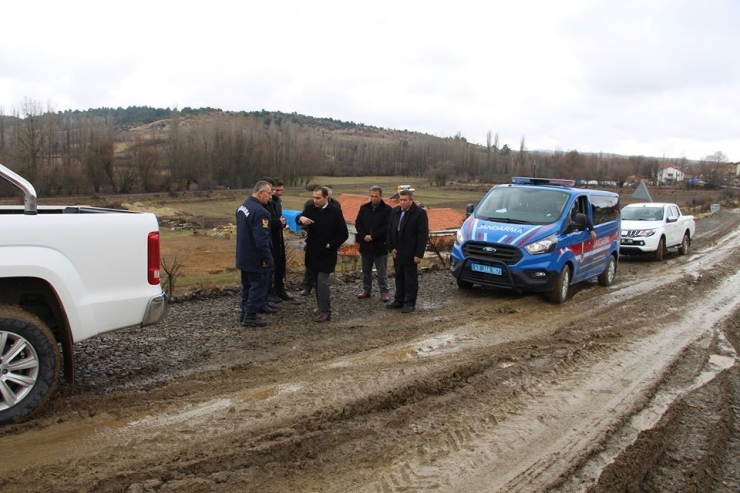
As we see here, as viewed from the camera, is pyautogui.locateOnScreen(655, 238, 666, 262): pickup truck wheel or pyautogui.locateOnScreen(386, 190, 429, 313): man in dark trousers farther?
pyautogui.locateOnScreen(655, 238, 666, 262): pickup truck wheel

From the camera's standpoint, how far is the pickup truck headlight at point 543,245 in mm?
9336

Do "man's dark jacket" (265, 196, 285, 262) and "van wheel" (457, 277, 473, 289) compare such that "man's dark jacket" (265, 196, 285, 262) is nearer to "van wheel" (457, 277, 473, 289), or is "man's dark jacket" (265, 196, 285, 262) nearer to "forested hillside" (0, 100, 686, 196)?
"van wheel" (457, 277, 473, 289)

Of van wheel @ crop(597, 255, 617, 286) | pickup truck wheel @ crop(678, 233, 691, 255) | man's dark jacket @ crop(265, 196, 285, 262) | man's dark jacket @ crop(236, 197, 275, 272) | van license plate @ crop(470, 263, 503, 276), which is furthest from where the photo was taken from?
pickup truck wheel @ crop(678, 233, 691, 255)

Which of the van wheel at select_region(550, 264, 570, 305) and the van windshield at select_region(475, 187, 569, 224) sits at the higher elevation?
the van windshield at select_region(475, 187, 569, 224)

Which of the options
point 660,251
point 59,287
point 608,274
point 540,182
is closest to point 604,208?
point 608,274

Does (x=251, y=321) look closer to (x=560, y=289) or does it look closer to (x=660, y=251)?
(x=560, y=289)

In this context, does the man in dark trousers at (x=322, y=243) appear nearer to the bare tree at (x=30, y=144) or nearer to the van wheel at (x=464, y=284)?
the van wheel at (x=464, y=284)

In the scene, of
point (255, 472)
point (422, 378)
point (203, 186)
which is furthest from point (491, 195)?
point (203, 186)

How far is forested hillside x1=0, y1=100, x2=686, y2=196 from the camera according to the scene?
62438 mm

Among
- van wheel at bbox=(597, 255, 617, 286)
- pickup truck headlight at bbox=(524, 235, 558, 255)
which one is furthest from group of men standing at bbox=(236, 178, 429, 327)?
van wheel at bbox=(597, 255, 617, 286)

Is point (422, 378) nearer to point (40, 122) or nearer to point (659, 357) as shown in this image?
point (659, 357)

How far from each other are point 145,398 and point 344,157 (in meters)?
136

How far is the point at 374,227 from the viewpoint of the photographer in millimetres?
9539

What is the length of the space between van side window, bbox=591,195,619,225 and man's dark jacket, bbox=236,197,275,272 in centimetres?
702
